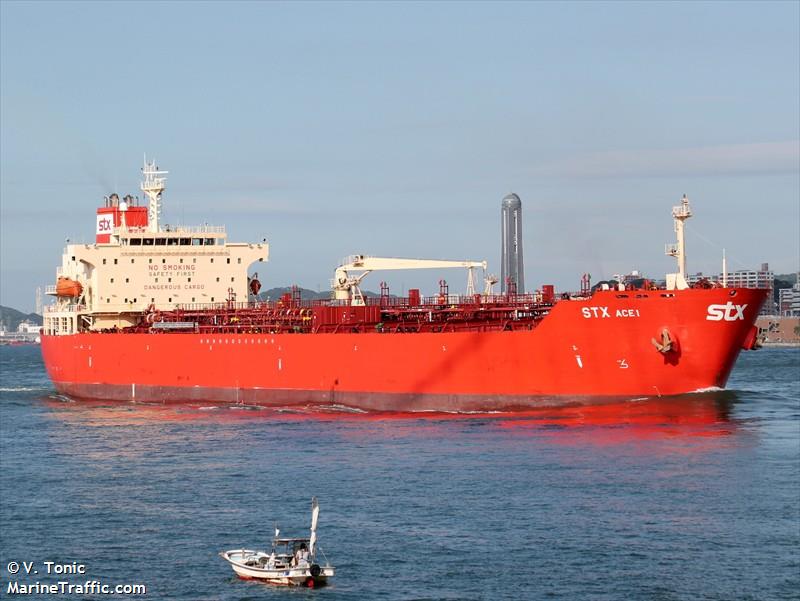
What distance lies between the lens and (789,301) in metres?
158

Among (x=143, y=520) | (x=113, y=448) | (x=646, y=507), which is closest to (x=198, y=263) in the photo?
(x=113, y=448)

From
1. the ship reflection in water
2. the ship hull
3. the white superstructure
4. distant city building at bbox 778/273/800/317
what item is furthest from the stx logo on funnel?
distant city building at bbox 778/273/800/317

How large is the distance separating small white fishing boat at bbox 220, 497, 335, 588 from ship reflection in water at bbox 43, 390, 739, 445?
11.3m

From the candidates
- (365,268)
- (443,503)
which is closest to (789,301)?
(365,268)

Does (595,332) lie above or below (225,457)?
above

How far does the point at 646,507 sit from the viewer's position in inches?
907

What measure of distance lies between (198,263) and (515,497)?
28.2 meters

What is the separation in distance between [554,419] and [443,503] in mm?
10215

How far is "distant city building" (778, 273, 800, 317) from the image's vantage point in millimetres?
155625

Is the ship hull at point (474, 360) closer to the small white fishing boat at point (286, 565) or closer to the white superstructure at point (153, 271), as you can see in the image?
the white superstructure at point (153, 271)

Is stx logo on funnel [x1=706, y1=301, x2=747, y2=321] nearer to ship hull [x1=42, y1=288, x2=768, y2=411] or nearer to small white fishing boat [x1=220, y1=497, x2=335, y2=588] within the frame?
ship hull [x1=42, y1=288, x2=768, y2=411]

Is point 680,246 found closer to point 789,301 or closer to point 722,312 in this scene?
point 722,312

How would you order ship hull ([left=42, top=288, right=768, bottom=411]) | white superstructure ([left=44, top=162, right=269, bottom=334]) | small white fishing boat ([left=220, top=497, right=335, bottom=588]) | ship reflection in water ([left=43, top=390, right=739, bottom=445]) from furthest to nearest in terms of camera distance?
white superstructure ([left=44, top=162, right=269, bottom=334]) → ship hull ([left=42, top=288, right=768, bottom=411]) → ship reflection in water ([left=43, top=390, right=739, bottom=445]) → small white fishing boat ([left=220, top=497, right=335, bottom=588])

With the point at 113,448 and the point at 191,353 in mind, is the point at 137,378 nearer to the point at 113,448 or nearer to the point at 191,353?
the point at 191,353
